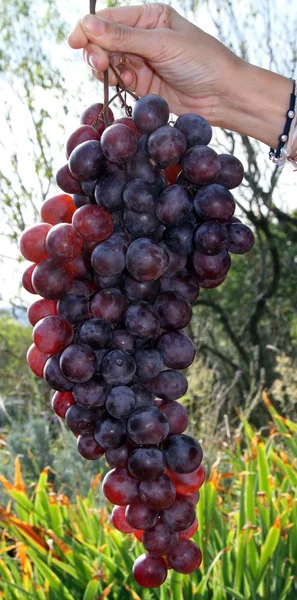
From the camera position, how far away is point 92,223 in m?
0.82

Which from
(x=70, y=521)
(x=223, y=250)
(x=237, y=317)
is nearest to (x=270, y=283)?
(x=237, y=317)

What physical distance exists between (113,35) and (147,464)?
68cm

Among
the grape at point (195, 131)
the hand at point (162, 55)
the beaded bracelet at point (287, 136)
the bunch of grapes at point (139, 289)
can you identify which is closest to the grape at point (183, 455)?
the bunch of grapes at point (139, 289)

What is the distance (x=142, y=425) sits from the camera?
2.64 ft

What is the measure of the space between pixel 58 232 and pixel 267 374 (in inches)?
232

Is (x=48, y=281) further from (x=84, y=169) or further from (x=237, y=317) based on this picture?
(x=237, y=317)

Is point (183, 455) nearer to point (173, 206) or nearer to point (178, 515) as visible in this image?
point (178, 515)

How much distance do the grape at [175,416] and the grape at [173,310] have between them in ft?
0.39

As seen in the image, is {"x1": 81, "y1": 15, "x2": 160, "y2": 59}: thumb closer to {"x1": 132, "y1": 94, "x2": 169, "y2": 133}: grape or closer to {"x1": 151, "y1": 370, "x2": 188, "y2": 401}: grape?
{"x1": 132, "y1": 94, "x2": 169, "y2": 133}: grape

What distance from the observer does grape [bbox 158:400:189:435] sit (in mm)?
867

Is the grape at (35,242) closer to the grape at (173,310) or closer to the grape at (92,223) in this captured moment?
the grape at (92,223)

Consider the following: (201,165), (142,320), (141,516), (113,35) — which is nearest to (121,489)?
(141,516)

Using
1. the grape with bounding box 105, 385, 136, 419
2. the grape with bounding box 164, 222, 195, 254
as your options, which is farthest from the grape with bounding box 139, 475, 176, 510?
the grape with bounding box 164, 222, 195, 254

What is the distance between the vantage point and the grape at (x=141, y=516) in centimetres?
85
